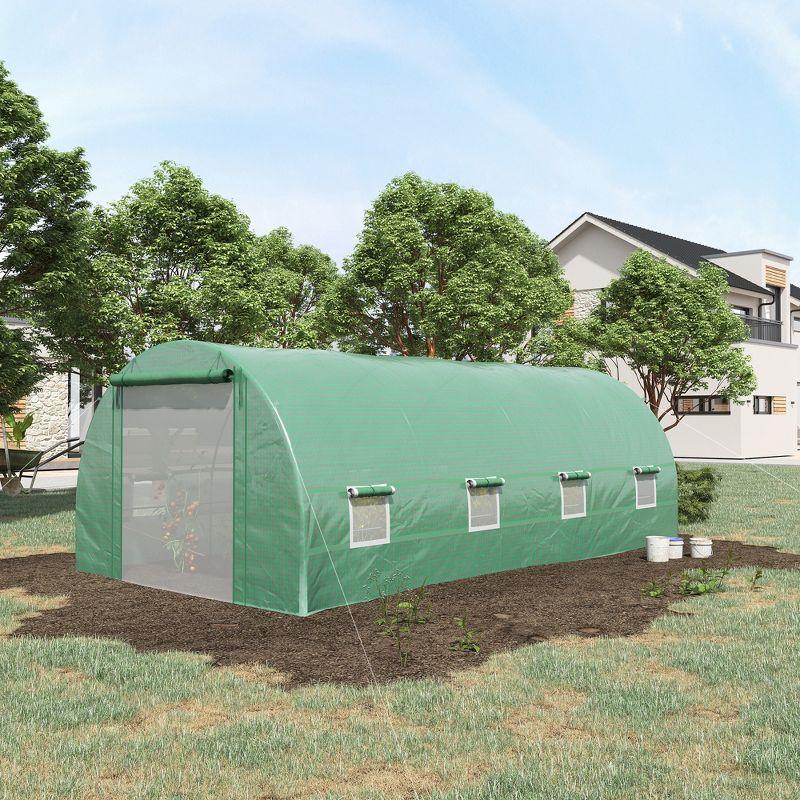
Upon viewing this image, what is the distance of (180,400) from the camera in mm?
11516

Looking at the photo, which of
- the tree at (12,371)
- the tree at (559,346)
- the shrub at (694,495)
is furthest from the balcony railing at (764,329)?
the tree at (12,371)

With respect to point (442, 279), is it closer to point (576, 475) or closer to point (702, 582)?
point (576, 475)

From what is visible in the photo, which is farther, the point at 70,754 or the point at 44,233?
the point at 44,233

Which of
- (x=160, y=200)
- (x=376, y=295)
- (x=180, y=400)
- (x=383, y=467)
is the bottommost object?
(x=383, y=467)

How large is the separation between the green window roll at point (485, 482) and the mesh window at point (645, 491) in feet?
12.2

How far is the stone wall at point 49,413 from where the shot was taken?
40688 millimetres

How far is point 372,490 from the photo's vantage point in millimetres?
10750

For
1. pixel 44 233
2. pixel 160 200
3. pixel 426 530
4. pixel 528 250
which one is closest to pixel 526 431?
pixel 426 530

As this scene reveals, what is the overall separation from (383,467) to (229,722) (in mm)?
4784

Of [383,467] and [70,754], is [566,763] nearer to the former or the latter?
[70,754]

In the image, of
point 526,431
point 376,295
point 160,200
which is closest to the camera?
point 526,431

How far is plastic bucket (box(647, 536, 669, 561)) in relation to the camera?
1409 centimetres

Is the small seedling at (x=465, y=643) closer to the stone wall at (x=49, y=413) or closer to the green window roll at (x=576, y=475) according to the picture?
the green window roll at (x=576, y=475)

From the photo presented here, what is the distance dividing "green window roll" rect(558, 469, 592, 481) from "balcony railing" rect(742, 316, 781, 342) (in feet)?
106
